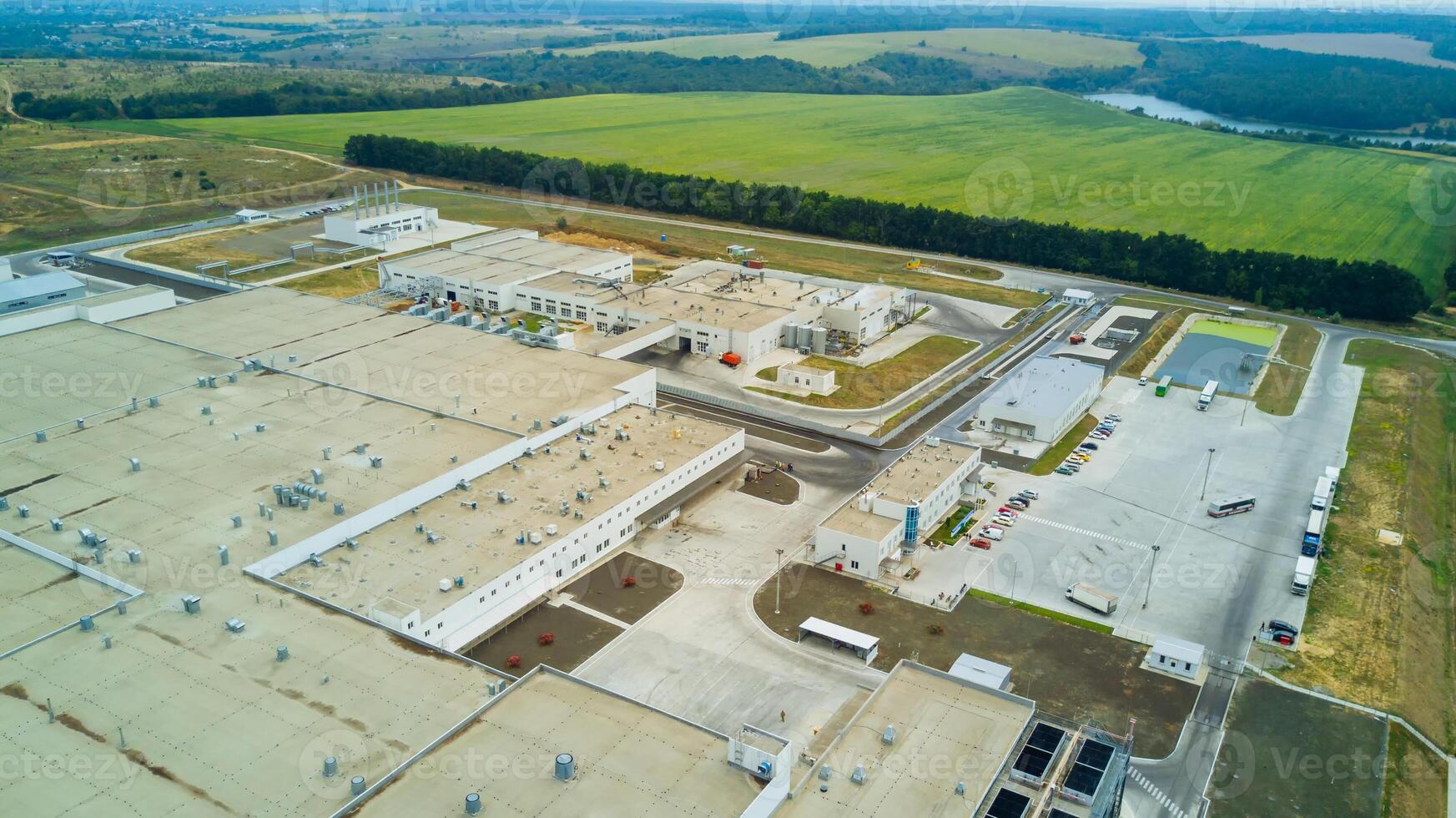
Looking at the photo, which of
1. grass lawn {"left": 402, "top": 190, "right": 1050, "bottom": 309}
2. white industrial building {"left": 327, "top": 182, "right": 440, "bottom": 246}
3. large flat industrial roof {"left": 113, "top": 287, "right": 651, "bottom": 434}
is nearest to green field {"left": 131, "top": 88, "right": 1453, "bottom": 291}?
grass lawn {"left": 402, "top": 190, "right": 1050, "bottom": 309}

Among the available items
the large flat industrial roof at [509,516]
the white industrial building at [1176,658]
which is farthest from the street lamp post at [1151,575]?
the large flat industrial roof at [509,516]

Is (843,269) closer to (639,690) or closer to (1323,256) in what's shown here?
(1323,256)

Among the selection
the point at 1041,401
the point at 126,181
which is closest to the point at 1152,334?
the point at 1041,401

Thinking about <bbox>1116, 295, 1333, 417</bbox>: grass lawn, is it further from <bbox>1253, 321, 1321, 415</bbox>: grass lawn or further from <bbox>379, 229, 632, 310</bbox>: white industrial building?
<bbox>379, 229, 632, 310</bbox>: white industrial building

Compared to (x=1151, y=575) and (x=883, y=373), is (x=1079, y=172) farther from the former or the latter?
(x=1151, y=575)

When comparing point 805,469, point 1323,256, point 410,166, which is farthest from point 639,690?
point 410,166

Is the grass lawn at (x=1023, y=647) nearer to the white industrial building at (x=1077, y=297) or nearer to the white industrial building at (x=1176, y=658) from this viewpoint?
the white industrial building at (x=1176, y=658)
